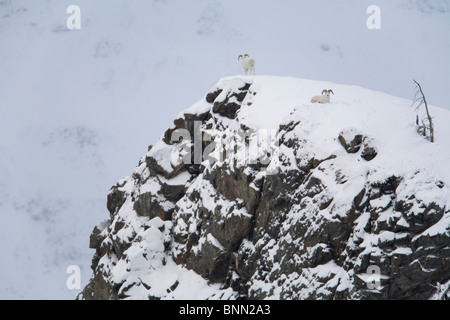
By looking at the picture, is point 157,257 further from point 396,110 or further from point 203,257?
point 396,110

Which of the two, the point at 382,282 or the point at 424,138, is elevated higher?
the point at 424,138

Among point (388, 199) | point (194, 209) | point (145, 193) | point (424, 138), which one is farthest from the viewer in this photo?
point (145, 193)

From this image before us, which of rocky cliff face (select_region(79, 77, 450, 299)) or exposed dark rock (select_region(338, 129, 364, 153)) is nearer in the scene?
rocky cliff face (select_region(79, 77, 450, 299))

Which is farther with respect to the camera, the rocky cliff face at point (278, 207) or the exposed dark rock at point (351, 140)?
the exposed dark rock at point (351, 140)

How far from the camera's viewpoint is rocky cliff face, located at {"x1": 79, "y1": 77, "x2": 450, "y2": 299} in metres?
23.2

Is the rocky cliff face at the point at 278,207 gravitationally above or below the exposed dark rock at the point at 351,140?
below

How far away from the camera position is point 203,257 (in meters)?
30.8

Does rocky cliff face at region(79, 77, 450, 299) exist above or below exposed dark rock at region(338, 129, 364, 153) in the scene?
below

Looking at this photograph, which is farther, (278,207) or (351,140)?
(278,207)

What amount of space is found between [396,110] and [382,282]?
36.5 ft

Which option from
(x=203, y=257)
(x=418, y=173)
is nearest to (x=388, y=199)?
(x=418, y=173)

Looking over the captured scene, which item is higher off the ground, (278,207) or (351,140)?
(351,140)

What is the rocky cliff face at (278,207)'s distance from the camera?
76.2 feet

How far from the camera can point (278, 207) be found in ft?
92.7
